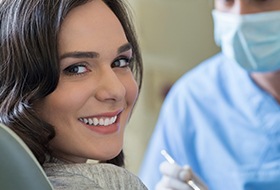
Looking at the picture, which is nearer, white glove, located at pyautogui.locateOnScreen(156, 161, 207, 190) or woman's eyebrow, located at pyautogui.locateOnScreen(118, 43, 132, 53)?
woman's eyebrow, located at pyautogui.locateOnScreen(118, 43, 132, 53)

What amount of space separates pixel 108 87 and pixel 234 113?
0.90m

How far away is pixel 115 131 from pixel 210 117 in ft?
2.81

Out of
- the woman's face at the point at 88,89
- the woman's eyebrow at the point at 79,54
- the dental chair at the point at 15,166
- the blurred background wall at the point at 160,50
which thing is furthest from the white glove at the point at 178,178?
the blurred background wall at the point at 160,50

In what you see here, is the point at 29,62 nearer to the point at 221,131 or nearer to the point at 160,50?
the point at 221,131

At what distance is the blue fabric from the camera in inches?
68.4

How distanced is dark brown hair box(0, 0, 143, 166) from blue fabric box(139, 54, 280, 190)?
88 cm

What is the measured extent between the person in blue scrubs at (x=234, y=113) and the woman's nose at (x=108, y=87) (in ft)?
2.60

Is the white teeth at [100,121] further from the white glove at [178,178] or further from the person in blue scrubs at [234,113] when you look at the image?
the person in blue scrubs at [234,113]

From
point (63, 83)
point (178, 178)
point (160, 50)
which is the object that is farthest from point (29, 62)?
point (160, 50)

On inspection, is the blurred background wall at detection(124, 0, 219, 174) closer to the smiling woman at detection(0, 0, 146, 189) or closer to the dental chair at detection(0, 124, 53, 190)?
the smiling woman at detection(0, 0, 146, 189)

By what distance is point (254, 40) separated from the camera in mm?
1790

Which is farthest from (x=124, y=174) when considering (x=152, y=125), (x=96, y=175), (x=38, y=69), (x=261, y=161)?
(x=152, y=125)

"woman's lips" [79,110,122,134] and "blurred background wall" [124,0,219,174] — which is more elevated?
"woman's lips" [79,110,122,134]

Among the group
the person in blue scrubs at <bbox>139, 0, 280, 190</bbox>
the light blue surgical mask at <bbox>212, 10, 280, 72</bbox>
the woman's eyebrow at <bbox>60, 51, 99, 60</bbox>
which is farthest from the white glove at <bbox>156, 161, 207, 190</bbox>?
the woman's eyebrow at <bbox>60, 51, 99, 60</bbox>
